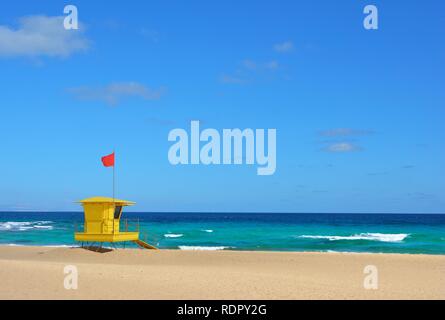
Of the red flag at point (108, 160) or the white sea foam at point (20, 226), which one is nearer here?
the red flag at point (108, 160)

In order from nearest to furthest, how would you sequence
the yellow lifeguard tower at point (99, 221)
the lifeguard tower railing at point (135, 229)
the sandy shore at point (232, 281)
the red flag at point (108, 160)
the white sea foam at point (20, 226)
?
the sandy shore at point (232, 281)
the yellow lifeguard tower at point (99, 221)
the red flag at point (108, 160)
the lifeguard tower railing at point (135, 229)
the white sea foam at point (20, 226)

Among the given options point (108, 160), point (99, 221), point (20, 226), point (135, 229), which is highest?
point (108, 160)

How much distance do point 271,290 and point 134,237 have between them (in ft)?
53.8

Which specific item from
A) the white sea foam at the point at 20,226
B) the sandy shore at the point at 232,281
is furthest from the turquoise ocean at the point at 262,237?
the sandy shore at the point at 232,281

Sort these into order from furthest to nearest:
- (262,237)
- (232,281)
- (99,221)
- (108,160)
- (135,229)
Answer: (262,237) < (135,229) < (108,160) < (99,221) < (232,281)

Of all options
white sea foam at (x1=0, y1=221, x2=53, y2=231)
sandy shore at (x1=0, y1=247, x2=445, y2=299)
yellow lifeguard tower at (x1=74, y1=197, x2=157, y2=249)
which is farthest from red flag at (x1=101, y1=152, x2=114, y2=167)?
white sea foam at (x1=0, y1=221, x2=53, y2=231)

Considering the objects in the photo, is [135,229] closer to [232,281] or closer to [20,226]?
[20,226]

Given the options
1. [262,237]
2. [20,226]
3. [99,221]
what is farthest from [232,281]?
[20,226]

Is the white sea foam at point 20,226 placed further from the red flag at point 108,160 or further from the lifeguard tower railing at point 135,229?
the red flag at point 108,160

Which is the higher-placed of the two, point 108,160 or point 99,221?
point 108,160

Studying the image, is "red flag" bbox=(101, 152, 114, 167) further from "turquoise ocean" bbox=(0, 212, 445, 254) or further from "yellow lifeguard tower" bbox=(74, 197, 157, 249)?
"turquoise ocean" bbox=(0, 212, 445, 254)

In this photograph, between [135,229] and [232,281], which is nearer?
[232,281]

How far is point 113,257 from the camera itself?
1028 inches
